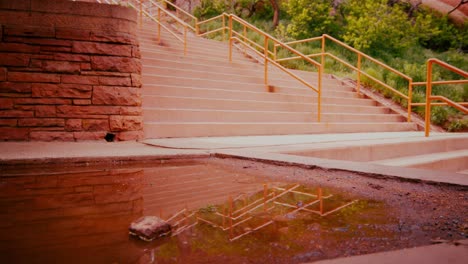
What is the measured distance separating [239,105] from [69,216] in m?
4.82

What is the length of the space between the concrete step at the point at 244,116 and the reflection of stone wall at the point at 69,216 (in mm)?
2505

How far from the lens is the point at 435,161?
458 cm

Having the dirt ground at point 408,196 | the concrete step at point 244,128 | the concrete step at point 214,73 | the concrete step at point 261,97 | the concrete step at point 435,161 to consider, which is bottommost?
the concrete step at point 435,161

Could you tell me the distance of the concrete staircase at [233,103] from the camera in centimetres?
532

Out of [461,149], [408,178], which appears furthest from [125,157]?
[461,149]

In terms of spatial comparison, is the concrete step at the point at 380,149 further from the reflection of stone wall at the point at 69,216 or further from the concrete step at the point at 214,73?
the concrete step at the point at 214,73

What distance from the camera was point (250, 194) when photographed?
7.23ft

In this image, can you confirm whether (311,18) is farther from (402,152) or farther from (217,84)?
(402,152)

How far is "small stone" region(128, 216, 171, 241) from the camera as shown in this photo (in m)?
1.41

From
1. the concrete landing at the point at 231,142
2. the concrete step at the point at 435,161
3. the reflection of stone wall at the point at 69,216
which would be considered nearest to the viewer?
the reflection of stone wall at the point at 69,216

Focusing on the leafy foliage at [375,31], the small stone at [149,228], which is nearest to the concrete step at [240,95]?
the leafy foliage at [375,31]

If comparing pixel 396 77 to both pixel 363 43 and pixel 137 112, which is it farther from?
pixel 137 112

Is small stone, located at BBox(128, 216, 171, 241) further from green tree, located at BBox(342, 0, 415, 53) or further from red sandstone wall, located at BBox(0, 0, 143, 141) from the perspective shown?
green tree, located at BBox(342, 0, 415, 53)

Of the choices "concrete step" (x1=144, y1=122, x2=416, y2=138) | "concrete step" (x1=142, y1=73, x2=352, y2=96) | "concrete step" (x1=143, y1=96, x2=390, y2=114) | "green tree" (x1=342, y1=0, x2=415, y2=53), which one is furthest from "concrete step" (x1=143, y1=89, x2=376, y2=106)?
"green tree" (x1=342, y1=0, x2=415, y2=53)
